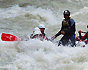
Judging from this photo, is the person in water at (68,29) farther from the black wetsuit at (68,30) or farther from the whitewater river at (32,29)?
the whitewater river at (32,29)

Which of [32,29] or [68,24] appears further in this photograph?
[32,29]

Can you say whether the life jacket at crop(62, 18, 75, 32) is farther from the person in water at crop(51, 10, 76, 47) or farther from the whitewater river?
the whitewater river

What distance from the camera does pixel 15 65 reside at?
417 centimetres

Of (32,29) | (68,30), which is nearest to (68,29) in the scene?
(68,30)

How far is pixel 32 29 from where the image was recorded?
9.79 meters

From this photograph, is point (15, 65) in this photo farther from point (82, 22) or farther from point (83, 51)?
point (82, 22)

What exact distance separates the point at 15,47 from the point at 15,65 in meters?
0.82

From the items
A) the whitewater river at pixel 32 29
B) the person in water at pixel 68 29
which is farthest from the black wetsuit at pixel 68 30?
the whitewater river at pixel 32 29

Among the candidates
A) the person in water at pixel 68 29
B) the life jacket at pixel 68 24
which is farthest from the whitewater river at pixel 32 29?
the life jacket at pixel 68 24

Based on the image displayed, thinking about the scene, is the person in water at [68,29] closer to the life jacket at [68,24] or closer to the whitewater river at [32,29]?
the life jacket at [68,24]

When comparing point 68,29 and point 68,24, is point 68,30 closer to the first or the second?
point 68,29

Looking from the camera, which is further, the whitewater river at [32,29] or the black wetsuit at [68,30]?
the black wetsuit at [68,30]

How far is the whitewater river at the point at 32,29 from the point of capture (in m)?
4.27

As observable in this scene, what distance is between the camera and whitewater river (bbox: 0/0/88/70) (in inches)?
168
